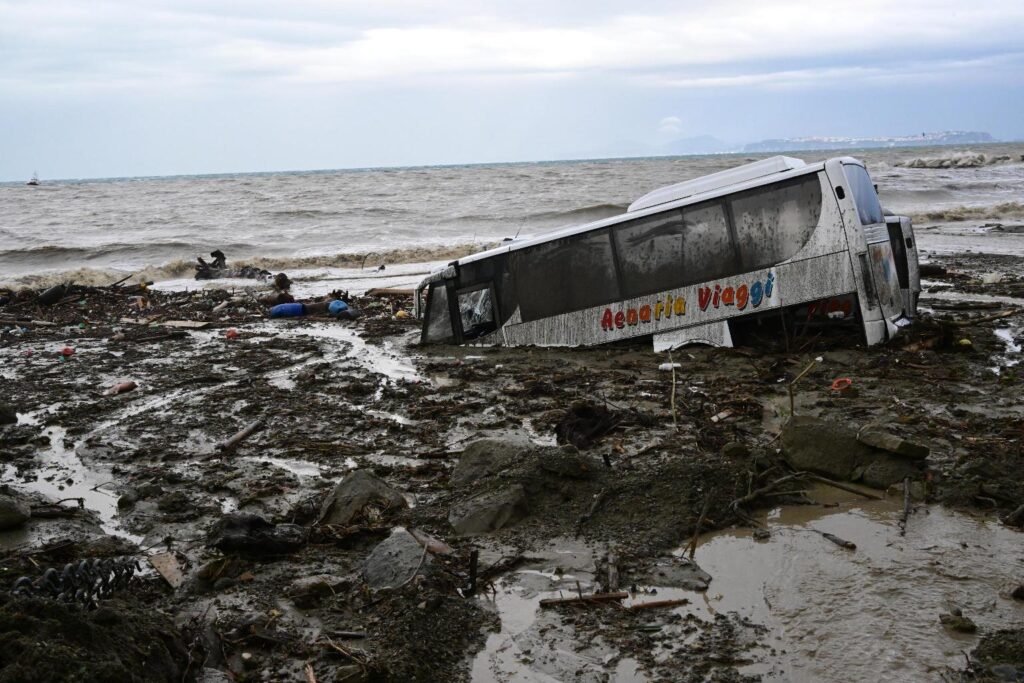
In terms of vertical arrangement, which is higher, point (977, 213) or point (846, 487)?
point (977, 213)

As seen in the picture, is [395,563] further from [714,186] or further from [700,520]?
[714,186]

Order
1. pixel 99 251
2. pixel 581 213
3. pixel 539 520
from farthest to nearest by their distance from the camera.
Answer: pixel 581 213 < pixel 99 251 < pixel 539 520

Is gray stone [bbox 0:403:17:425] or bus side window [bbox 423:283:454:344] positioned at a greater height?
bus side window [bbox 423:283:454:344]

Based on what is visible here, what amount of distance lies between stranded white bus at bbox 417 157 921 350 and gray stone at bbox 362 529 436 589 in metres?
6.63

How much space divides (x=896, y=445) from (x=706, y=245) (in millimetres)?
5022

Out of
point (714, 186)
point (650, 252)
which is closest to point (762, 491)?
point (650, 252)

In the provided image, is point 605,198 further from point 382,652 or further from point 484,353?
point 382,652

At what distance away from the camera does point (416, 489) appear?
22.0 feet

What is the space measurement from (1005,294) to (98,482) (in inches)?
533

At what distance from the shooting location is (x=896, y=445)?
20.2 ft

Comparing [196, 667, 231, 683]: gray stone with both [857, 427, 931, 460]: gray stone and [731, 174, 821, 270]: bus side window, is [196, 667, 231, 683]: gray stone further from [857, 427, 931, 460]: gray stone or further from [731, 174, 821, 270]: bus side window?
[731, 174, 821, 270]: bus side window

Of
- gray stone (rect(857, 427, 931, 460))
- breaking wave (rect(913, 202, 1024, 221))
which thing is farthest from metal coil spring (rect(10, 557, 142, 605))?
breaking wave (rect(913, 202, 1024, 221))

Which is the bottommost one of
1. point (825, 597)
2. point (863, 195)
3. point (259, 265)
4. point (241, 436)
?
point (825, 597)

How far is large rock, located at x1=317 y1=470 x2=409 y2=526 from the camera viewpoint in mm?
6051
